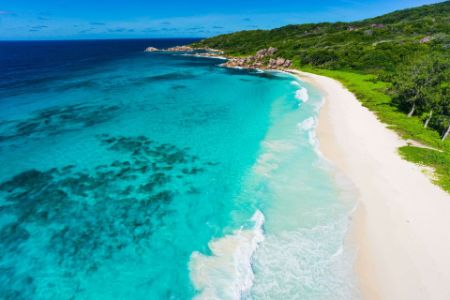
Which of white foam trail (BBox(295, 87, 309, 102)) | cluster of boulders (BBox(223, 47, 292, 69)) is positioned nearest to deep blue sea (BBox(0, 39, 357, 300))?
white foam trail (BBox(295, 87, 309, 102))

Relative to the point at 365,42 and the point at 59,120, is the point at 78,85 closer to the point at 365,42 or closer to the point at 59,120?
the point at 59,120

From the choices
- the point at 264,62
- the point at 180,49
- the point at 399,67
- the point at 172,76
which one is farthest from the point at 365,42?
the point at 180,49

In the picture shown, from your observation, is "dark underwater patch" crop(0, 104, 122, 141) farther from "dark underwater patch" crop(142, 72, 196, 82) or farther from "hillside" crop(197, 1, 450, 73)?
"hillside" crop(197, 1, 450, 73)

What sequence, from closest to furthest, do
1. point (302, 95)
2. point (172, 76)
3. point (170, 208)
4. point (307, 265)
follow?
point (307, 265) → point (170, 208) → point (302, 95) → point (172, 76)

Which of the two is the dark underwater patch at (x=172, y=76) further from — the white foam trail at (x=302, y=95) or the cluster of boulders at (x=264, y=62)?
the white foam trail at (x=302, y=95)

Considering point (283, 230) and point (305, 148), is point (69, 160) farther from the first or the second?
point (305, 148)
